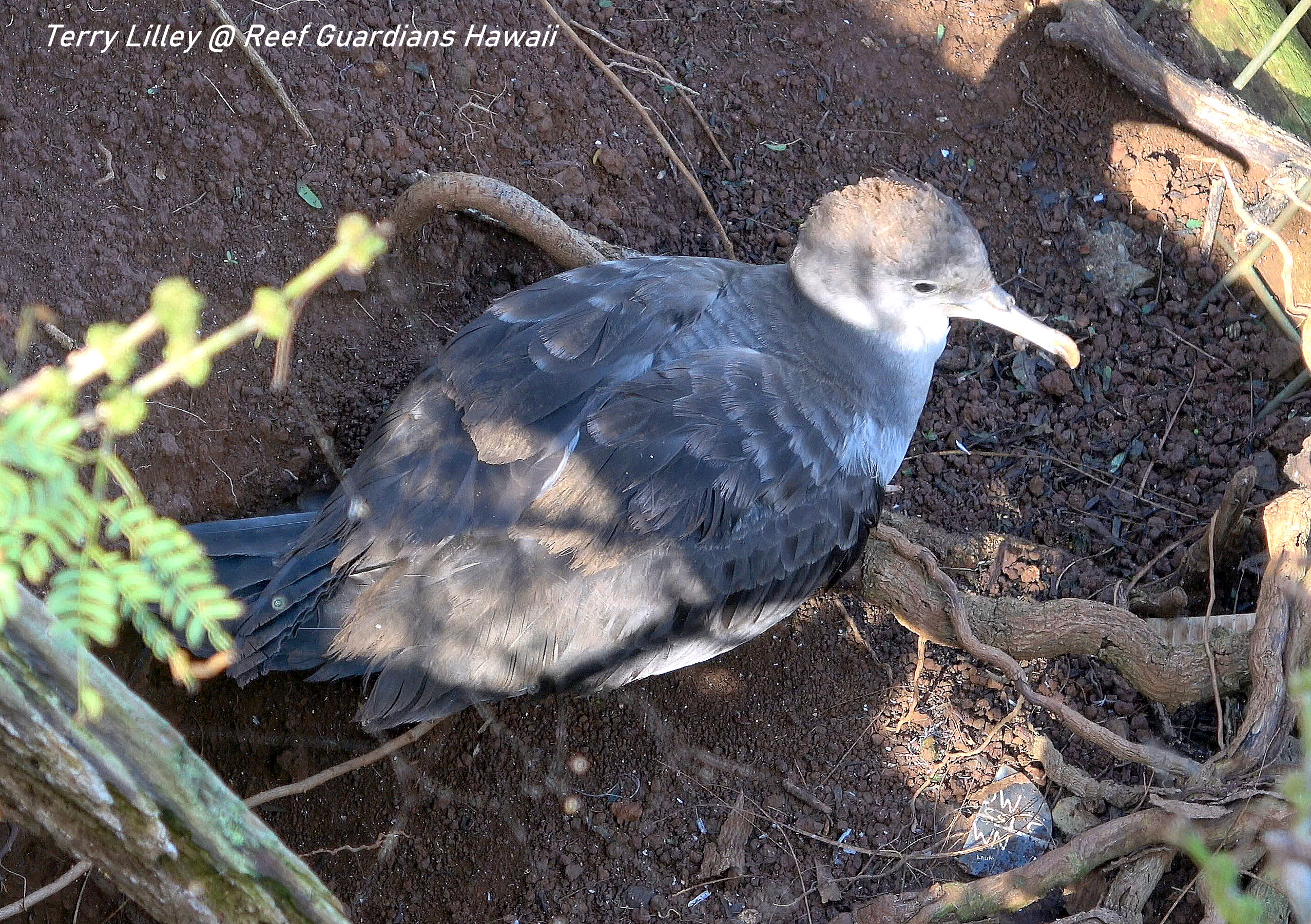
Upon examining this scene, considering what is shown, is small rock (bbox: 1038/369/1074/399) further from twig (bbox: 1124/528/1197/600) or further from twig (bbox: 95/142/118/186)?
twig (bbox: 95/142/118/186)

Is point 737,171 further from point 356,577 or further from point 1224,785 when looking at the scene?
point 1224,785

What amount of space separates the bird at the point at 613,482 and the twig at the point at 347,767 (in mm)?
183

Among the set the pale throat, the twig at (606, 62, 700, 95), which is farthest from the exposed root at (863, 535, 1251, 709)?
the twig at (606, 62, 700, 95)

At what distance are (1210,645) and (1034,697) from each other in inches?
21.9

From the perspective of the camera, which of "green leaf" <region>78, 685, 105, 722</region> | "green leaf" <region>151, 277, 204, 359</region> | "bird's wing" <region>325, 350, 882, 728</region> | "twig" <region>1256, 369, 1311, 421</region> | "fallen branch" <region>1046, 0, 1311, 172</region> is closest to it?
"green leaf" <region>151, 277, 204, 359</region>

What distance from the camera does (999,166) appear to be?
13.9 ft

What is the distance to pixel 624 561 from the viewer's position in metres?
2.67

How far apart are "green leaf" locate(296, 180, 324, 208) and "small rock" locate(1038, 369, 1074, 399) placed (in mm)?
2633

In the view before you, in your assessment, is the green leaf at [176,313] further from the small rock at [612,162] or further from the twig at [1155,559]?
the twig at [1155,559]

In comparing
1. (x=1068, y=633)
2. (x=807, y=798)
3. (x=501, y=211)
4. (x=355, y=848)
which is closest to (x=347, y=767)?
(x=355, y=848)

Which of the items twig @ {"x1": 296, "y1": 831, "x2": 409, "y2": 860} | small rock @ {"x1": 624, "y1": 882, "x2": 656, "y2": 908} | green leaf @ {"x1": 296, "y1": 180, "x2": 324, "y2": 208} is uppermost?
green leaf @ {"x1": 296, "y1": 180, "x2": 324, "y2": 208}

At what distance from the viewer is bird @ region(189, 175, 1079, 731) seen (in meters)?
2.67

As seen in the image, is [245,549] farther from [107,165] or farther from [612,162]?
[612,162]

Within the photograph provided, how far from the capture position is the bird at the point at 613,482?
267 centimetres
